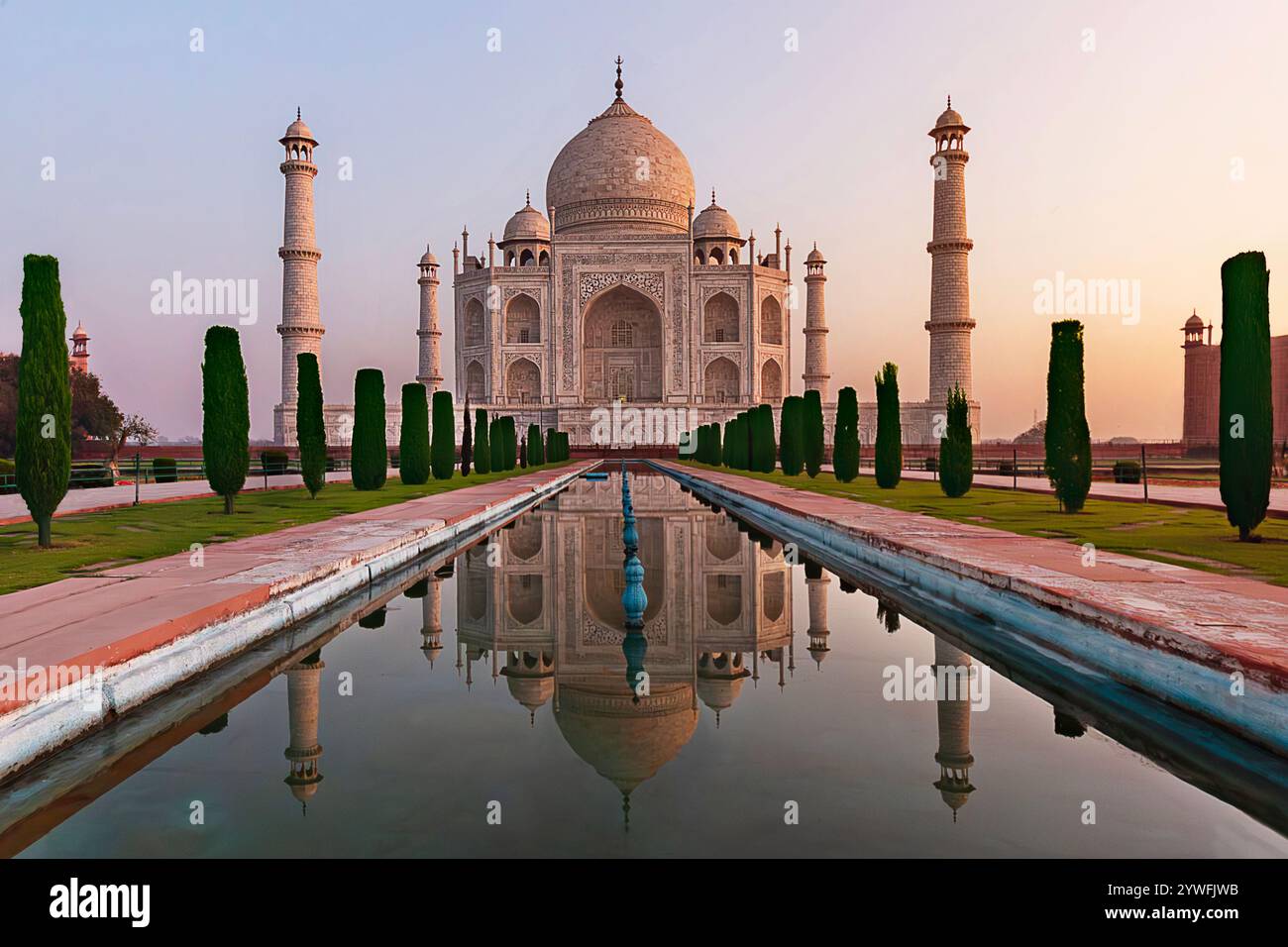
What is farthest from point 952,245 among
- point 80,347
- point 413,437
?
point 80,347

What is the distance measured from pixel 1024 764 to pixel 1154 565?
3.26 metres

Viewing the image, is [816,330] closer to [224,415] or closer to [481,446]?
[481,446]

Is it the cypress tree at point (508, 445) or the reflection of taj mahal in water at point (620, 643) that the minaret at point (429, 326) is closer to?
the cypress tree at point (508, 445)

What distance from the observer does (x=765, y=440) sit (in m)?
22.8

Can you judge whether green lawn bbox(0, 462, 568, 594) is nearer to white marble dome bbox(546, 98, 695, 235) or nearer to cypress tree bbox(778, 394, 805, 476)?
cypress tree bbox(778, 394, 805, 476)

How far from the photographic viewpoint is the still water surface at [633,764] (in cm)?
212

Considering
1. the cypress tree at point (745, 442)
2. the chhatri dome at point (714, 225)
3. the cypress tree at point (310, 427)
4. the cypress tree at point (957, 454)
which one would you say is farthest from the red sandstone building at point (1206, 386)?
the cypress tree at point (310, 427)

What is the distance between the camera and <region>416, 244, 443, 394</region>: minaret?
43562 millimetres

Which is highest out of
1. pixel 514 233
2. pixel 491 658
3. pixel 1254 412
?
pixel 514 233

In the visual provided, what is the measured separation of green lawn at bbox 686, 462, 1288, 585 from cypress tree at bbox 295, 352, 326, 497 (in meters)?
7.76

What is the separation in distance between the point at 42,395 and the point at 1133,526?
31.8ft

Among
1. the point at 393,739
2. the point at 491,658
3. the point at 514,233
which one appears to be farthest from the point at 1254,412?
the point at 514,233

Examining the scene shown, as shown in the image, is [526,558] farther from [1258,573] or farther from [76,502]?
[76,502]

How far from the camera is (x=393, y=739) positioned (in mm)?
2865
